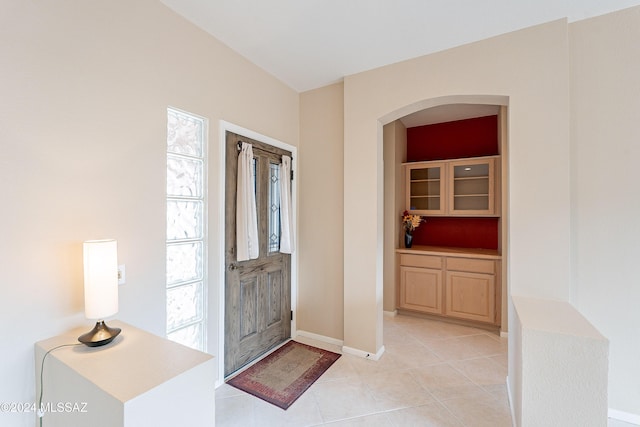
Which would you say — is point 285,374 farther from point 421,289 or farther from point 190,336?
point 421,289

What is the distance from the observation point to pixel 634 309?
195cm

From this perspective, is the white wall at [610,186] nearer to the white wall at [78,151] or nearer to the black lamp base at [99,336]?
the white wall at [78,151]

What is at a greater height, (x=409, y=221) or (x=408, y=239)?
(x=409, y=221)

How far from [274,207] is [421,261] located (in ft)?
7.25

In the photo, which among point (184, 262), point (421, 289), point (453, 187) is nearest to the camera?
point (184, 262)

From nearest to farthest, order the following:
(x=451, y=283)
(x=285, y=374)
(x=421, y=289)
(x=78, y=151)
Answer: (x=78, y=151), (x=285, y=374), (x=451, y=283), (x=421, y=289)

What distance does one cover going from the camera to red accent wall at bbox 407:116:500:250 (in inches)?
158

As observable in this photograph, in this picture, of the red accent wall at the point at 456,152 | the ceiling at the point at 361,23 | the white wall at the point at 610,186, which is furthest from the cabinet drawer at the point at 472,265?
the ceiling at the point at 361,23

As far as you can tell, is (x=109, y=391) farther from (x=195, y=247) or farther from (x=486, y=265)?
(x=486, y=265)

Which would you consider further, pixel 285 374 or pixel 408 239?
pixel 408 239

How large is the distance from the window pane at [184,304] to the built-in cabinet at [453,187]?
3.24 m

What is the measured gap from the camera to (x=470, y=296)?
137 inches

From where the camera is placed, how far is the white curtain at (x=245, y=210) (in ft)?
8.28

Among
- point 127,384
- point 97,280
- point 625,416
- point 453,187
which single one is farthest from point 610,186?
point 97,280
